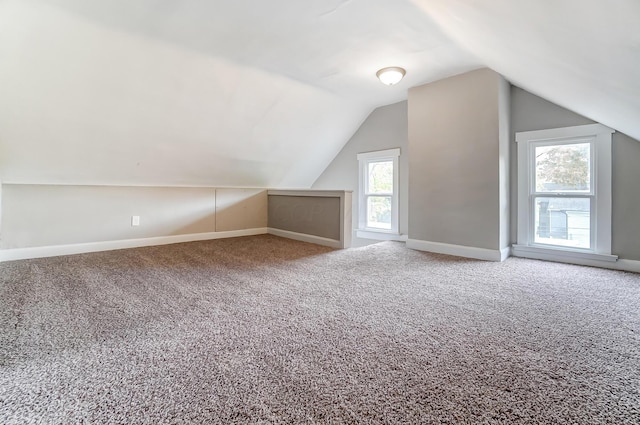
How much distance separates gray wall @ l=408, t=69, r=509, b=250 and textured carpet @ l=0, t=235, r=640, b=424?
3.09 ft

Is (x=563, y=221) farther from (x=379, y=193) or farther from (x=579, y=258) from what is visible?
(x=379, y=193)

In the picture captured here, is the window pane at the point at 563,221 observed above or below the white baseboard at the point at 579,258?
above

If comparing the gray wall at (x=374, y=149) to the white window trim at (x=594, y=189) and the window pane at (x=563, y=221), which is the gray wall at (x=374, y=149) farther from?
the window pane at (x=563, y=221)

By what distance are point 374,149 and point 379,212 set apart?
1117mm

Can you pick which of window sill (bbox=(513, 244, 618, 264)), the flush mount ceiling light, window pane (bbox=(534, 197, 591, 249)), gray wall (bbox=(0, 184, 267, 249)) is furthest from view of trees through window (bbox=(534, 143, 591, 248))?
gray wall (bbox=(0, 184, 267, 249))

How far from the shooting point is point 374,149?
5.29 metres

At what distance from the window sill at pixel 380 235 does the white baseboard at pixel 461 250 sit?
0.71 meters

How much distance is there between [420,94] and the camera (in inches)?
160

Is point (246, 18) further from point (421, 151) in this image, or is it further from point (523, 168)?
point (523, 168)

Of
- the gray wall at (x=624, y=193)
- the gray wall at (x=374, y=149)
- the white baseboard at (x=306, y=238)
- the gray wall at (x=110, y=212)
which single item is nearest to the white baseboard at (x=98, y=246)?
the gray wall at (x=110, y=212)

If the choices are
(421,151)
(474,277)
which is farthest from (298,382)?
(421,151)

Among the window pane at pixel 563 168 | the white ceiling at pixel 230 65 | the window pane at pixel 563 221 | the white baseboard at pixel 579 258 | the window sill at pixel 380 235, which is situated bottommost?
the white baseboard at pixel 579 258

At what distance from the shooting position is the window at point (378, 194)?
16.5ft

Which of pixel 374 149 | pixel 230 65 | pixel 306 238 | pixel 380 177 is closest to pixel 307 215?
pixel 306 238
